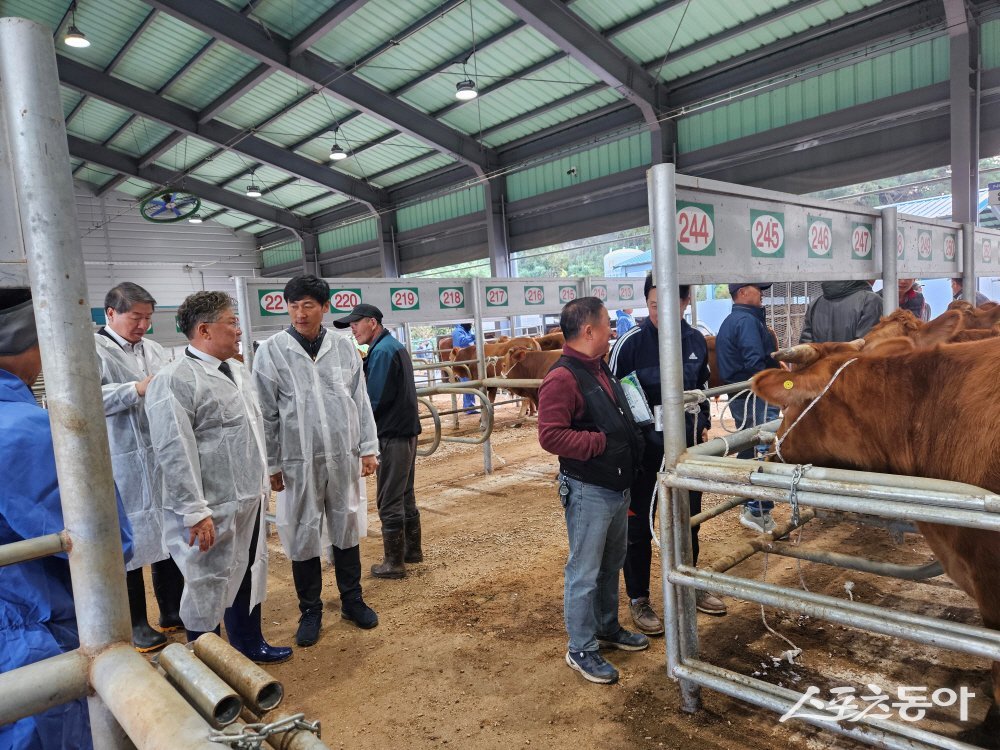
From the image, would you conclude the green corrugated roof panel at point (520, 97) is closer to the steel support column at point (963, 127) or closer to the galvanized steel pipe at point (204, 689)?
the steel support column at point (963, 127)

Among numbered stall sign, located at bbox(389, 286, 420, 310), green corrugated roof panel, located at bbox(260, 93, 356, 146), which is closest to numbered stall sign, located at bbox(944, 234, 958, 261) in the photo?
numbered stall sign, located at bbox(389, 286, 420, 310)

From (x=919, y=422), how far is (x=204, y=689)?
2053 millimetres

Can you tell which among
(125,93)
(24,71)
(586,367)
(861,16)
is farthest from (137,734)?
(125,93)

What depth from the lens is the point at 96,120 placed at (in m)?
16.9

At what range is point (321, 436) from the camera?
11.4ft

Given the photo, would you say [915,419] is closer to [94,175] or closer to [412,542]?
[412,542]

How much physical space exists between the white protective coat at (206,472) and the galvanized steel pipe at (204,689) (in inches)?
75.9

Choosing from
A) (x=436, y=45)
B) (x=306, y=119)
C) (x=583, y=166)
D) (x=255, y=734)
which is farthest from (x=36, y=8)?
(x=255, y=734)

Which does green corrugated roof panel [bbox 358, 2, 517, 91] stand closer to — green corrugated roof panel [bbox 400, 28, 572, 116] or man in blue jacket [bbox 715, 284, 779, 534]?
green corrugated roof panel [bbox 400, 28, 572, 116]

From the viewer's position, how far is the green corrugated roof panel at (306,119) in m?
14.5

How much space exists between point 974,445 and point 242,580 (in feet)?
10.00

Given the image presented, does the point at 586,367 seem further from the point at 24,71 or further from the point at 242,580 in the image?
the point at 24,71

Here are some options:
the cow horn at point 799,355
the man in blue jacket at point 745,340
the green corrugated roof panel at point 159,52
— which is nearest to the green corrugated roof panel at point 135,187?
the green corrugated roof panel at point 159,52

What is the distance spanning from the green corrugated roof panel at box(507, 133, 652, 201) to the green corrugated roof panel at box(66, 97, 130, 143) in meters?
10.6
